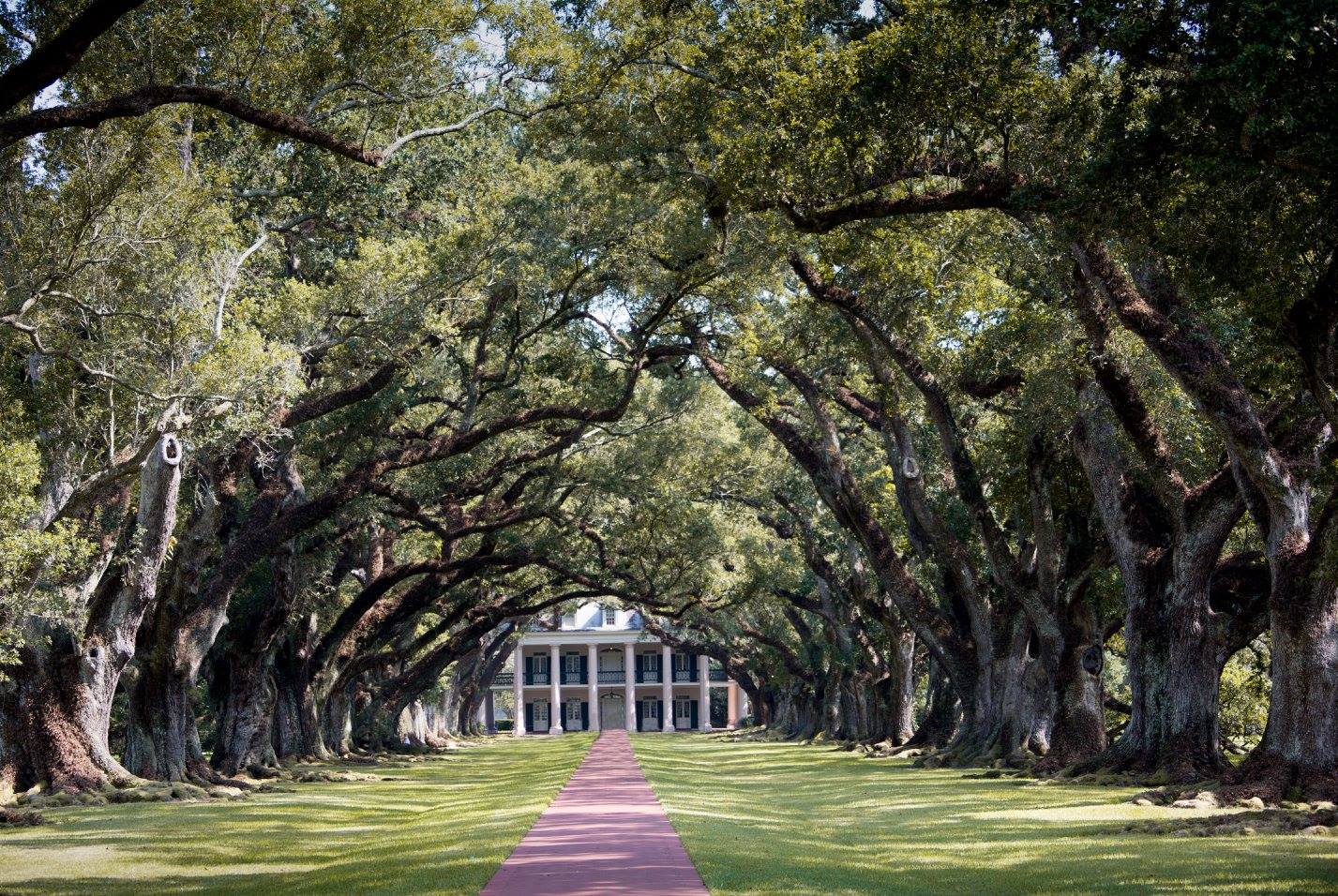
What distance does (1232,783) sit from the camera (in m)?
16.6

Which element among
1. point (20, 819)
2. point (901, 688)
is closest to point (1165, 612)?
point (20, 819)

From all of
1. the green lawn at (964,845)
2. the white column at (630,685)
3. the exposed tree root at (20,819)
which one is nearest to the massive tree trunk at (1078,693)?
the green lawn at (964,845)

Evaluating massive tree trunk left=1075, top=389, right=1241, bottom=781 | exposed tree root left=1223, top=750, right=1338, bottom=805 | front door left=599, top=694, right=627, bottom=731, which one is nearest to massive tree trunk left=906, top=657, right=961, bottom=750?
massive tree trunk left=1075, top=389, right=1241, bottom=781

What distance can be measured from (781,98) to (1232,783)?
945cm

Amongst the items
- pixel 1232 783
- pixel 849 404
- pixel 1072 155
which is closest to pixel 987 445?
pixel 849 404

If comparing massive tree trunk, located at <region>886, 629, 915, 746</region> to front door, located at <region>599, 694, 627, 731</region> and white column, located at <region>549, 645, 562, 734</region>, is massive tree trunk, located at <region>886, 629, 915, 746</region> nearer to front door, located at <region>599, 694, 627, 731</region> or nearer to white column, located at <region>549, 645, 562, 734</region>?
white column, located at <region>549, 645, 562, 734</region>

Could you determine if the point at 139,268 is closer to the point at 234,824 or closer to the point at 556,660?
the point at 234,824

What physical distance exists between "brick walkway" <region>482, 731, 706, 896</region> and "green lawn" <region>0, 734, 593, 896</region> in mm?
289

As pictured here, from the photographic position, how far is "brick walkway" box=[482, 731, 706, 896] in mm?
10039

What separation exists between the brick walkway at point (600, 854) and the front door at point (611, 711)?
80.8 m

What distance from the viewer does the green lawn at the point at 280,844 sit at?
1222 centimetres

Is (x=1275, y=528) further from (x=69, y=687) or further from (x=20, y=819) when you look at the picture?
(x=69, y=687)

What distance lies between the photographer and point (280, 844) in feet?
55.4

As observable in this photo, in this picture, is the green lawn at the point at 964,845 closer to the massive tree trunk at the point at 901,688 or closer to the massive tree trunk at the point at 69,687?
the massive tree trunk at the point at 69,687
